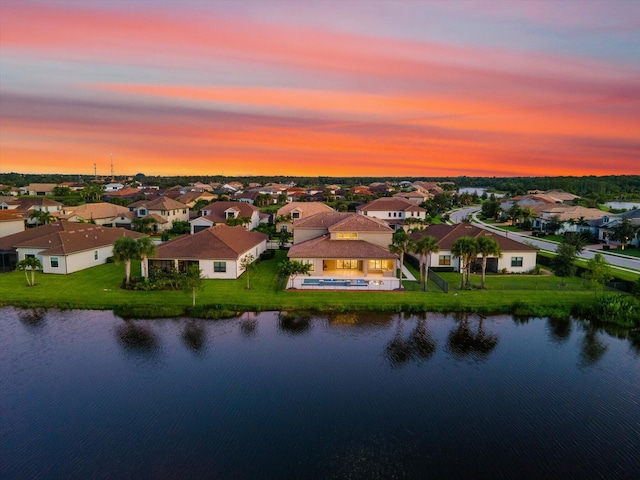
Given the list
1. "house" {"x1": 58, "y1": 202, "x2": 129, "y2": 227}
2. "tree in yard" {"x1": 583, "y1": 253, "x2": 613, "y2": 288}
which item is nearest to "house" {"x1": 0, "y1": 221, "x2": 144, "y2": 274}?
"house" {"x1": 58, "y1": 202, "x2": 129, "y2": 227}

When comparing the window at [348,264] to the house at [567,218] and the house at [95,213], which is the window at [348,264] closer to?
the house at [567,218]

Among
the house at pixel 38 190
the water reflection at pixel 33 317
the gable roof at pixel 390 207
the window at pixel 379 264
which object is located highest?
the house at pixel 38 190

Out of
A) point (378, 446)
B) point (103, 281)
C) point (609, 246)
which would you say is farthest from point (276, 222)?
point (378, 446)

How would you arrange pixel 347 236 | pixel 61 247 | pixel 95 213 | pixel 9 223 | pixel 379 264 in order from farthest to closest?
pixel 95 213 → pixel 9 223 → pixel 347 236 → pixel 379 264 → pixel 61 247

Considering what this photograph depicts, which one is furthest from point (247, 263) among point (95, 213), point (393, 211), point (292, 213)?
point (393, 211)

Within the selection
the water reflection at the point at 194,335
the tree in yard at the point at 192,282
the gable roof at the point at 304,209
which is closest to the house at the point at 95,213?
the gable roof at the point at 304,209

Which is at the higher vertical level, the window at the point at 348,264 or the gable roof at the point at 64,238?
the gable roof at the point at 64,238

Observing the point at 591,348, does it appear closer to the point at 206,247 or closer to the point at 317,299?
the point at 317,299
